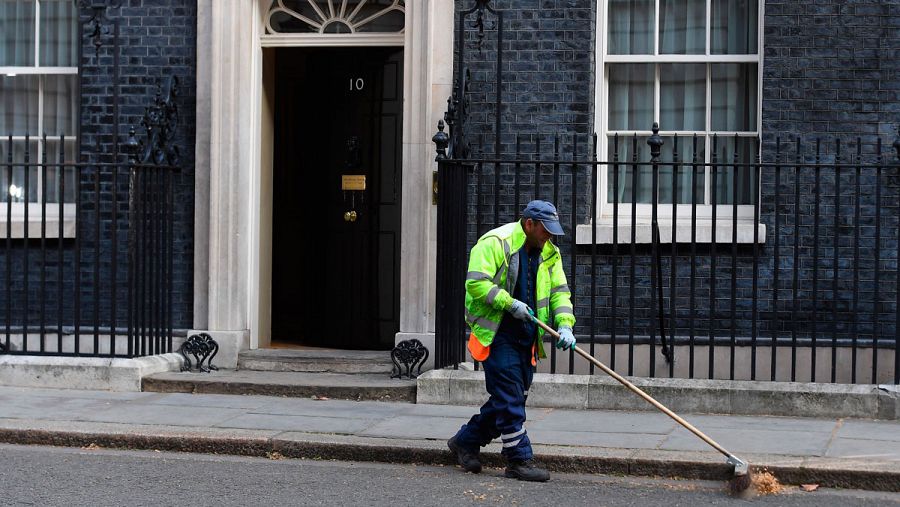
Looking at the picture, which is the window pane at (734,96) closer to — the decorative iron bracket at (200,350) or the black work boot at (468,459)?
the black work boot at (468,459)

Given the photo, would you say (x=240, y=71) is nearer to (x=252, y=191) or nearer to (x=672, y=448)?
(x=252, y=191)

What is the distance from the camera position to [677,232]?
10.4 metres

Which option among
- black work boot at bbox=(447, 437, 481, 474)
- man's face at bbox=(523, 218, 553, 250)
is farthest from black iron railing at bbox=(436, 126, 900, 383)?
man's face at bbox=(523, 218, 553, 250)

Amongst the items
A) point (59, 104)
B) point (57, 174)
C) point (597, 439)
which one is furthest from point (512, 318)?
point (59, 104)

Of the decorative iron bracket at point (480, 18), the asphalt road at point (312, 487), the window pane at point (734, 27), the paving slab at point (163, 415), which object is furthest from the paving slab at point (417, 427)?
the window pane at point (734, 27)

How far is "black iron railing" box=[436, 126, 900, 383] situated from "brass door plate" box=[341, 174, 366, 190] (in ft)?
4.05

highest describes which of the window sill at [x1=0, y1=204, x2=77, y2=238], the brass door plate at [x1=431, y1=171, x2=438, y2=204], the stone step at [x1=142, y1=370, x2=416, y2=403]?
the brass door plate at [x1=431, y1=171, x2=438, y2=204]

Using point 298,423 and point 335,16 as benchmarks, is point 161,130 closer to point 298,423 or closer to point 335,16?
point 335,16

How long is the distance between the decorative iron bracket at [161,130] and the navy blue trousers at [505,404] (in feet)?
13.9

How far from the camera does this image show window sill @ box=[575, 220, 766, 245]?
10.2 meters

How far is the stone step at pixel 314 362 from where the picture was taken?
1073 cm

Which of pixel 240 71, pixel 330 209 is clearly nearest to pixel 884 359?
pixel 330 209

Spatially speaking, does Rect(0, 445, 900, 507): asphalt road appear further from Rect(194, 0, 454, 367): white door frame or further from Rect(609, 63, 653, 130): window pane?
Rect(609, 63, 653, 130): window pane

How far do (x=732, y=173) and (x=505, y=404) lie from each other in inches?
167
